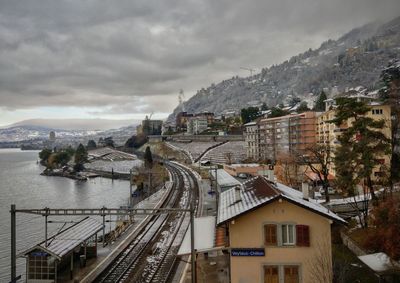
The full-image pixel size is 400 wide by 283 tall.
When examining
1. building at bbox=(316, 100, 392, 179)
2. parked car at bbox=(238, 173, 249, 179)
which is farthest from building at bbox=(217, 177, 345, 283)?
parked car at bbox=(238, 173, 249, 179)

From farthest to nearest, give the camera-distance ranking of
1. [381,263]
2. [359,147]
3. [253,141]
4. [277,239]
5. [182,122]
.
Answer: [182,122] < [253,141] < [359,147] < [381,263] < [277,239]

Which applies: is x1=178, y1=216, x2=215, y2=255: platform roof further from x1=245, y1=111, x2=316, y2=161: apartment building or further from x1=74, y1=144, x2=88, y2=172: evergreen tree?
x1=74, y1=144, x2=88, y2=172: evergreen tree

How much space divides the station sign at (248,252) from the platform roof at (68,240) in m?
8.11

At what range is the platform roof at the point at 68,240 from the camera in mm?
18188

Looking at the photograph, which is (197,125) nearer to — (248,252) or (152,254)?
(152,254)

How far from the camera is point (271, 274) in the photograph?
1468cm

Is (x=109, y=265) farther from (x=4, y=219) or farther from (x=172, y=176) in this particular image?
(x=172, y=176)

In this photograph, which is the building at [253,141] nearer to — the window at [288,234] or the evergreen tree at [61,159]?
the evergreen tree at [61,159]

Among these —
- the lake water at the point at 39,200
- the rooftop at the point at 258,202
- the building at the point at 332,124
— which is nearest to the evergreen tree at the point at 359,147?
the rooftop at the point at 258,202

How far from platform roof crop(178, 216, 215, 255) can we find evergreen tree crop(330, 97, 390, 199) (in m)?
8.78

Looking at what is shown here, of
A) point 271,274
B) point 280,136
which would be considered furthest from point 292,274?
point 280,136

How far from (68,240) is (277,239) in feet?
36.4

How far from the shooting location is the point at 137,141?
15850 centimetres

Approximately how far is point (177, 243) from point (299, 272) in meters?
12.6
